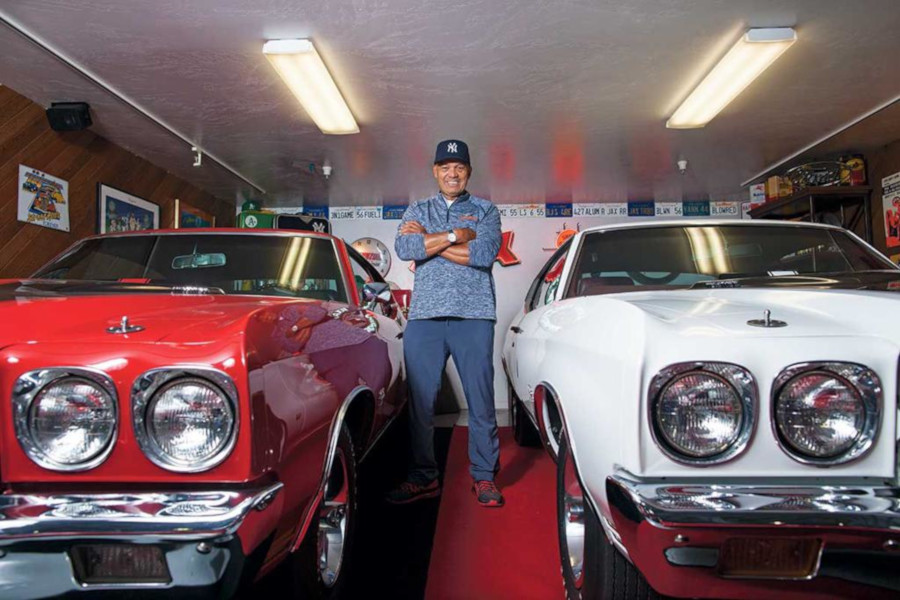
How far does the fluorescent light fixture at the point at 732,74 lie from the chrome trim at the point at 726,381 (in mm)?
2962

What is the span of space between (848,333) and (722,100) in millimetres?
3638

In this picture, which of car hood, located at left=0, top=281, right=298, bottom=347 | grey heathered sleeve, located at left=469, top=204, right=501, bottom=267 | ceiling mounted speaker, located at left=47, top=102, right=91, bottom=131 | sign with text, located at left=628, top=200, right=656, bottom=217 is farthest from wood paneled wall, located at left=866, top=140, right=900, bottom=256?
ceiling mounted speaker, located at left=47, top=102, right=91, bottom=131

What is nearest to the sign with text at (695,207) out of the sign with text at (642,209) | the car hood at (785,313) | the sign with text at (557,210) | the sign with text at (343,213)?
the sign with text at (642,209)

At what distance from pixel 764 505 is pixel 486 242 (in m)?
1.66

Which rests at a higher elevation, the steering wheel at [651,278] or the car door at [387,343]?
the steering wheel at [651,278]

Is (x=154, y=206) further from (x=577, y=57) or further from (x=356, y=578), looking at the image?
(x=356, y=578)

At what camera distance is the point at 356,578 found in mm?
1839

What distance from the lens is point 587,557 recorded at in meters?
1.31

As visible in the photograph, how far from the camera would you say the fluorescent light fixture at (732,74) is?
3162mm

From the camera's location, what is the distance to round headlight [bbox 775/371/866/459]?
103 cm

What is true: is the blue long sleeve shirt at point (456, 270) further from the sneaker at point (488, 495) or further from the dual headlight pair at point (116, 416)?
the dual headlight pair at point (116, 416)

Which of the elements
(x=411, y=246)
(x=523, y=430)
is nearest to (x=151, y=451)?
(x=411, y=246)

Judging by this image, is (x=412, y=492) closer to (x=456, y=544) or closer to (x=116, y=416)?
(x=456, y=544)

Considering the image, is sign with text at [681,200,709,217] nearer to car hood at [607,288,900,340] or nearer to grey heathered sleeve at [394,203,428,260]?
grey heathered sleeve at [394,203,428,260]
